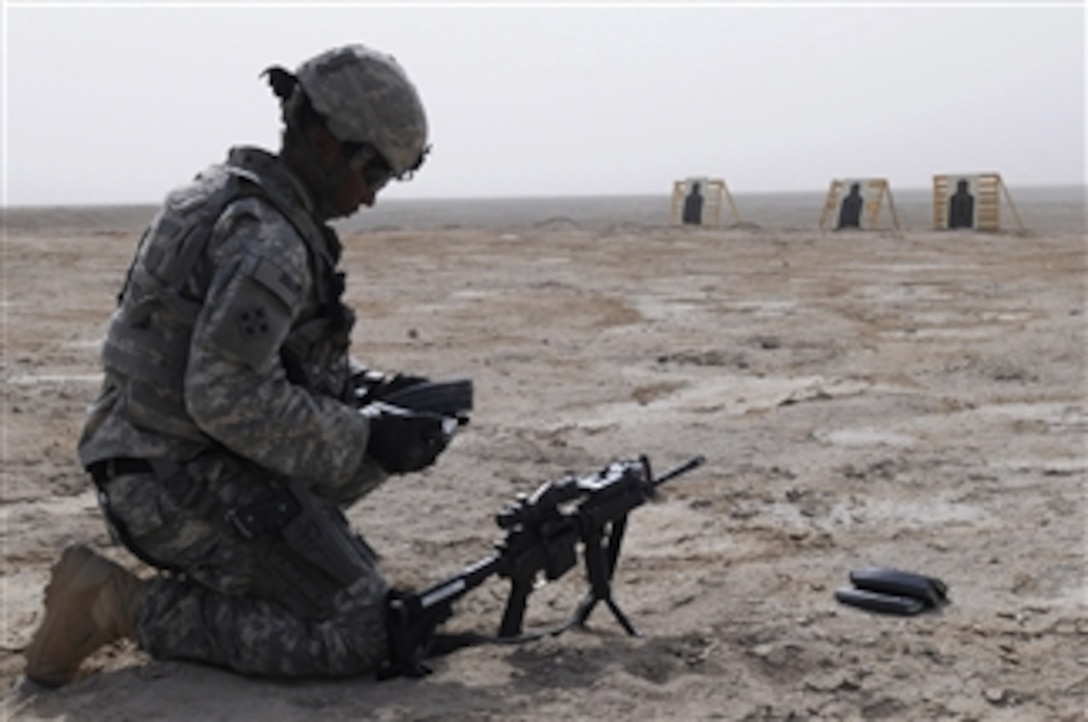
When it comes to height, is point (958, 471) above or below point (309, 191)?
below

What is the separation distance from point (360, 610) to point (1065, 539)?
2270mm

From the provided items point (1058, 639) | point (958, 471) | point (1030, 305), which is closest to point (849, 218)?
point (1030, 305)

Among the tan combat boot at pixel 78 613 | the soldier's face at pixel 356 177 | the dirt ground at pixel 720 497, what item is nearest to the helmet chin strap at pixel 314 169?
the soldier's face at pixel 356 177

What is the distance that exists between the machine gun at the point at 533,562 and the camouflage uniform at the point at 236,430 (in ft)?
0.27

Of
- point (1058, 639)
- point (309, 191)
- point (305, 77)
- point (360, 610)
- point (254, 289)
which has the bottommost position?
point (1058, 639)

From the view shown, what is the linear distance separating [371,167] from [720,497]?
220 cm

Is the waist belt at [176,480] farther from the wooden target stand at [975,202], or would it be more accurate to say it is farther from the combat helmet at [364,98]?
the wooden target stand at [975,202]

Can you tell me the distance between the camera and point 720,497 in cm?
498

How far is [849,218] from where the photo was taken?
82.0 feet

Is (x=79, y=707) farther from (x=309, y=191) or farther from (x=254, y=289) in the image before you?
A: (x=309, y=191)

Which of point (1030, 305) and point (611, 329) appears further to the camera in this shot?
point (1030, 305)

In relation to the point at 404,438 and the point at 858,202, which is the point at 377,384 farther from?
the point at 858,202

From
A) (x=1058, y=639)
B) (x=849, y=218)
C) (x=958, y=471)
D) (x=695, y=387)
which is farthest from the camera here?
(x=849, y=218)

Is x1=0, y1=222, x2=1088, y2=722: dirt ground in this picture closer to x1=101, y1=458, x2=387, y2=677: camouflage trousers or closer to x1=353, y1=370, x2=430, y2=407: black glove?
x1=101, y1=458, x2=387, y2=677: camouflage trousers
